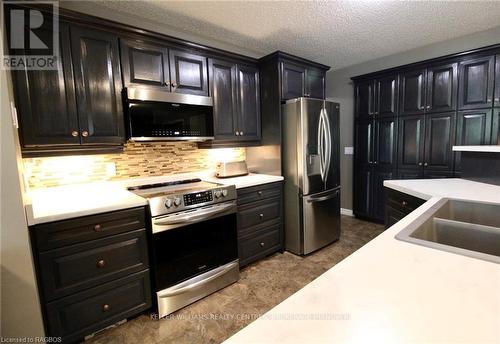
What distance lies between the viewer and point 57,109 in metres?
1.68

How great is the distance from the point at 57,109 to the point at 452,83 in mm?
3858

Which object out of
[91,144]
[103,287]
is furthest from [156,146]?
[103,287]

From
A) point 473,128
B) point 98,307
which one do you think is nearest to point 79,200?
point 98,307

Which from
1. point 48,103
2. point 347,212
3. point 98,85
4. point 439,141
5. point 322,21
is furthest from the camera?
point 347,212

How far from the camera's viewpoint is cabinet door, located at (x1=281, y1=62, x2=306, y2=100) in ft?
8.58

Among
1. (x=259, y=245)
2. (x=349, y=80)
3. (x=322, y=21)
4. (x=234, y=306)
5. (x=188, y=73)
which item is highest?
(x=322, y=21)

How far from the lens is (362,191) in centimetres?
365

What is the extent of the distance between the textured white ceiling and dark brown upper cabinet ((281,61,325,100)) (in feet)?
1.05

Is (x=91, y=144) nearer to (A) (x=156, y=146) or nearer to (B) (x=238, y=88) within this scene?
(A) (x=156, y=146)

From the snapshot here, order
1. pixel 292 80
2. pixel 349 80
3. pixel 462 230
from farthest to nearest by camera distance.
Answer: pixel 349 80
pixel 292 80
pixel 462 230

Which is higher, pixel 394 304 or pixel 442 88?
pixel 442 88

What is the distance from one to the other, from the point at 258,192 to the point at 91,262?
1493 mm

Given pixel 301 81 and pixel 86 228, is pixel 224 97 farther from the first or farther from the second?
pixel 86 228

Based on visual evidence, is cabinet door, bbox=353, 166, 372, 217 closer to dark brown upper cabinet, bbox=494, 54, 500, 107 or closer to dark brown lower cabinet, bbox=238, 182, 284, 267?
dark brown upper cabinet, bbox=494, 54, 500, 107
